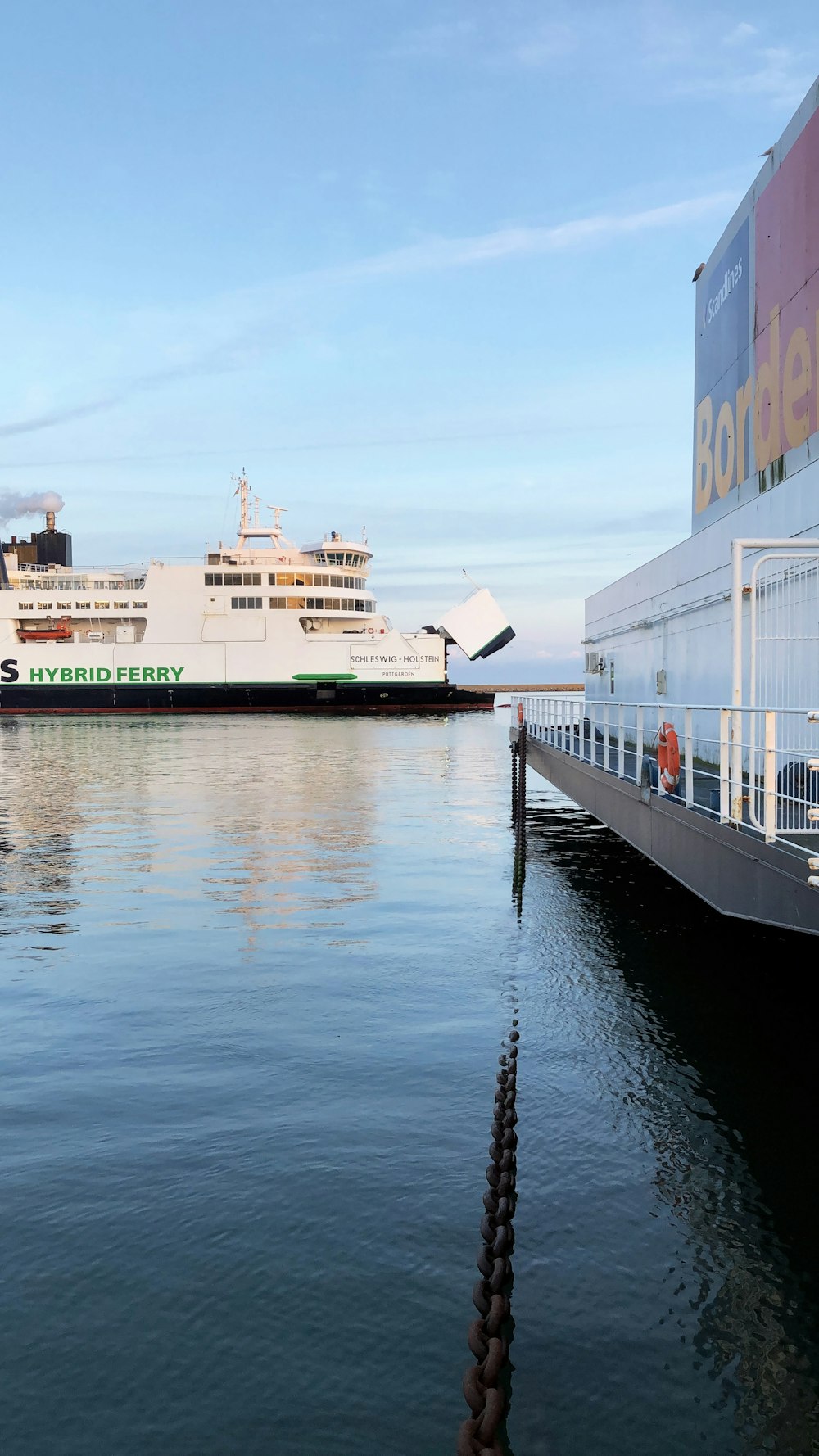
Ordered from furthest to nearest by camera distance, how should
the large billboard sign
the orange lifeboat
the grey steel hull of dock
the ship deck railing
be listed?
1. the orange lifeboat
2. the large billboard sign
3. the ship deck railing
4. the grey steel hull of dock

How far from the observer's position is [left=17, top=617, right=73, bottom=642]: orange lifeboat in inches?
3155

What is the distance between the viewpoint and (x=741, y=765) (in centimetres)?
1041

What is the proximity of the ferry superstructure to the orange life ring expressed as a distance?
0.08 feet

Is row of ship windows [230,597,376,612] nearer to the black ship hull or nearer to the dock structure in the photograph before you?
the black ship hull

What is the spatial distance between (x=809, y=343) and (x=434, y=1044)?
1358 cm

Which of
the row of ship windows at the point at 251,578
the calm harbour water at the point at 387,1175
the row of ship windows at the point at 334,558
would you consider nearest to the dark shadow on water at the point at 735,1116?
the calm harbour water at the point at 387,1175

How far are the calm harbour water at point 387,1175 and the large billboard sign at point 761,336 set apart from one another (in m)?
9.31

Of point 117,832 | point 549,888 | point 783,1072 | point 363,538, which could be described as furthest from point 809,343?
point 363,538

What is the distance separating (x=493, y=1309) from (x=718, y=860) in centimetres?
597

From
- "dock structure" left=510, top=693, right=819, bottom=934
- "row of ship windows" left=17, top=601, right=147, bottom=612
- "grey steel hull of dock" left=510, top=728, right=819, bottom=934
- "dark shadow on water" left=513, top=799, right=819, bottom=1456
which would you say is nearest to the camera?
"dark shadow on water" left=513, top=799, right=819, bottom=1456

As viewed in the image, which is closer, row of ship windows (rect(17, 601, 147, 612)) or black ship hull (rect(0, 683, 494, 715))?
black ship hull (rect(0, 683, 494, 715))

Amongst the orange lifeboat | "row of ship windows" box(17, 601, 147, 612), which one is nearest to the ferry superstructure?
"row of ship windows" box(17, 601, 147, 612)

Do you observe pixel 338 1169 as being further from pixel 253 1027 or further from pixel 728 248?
pixel 728 248

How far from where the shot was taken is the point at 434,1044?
859 cm
